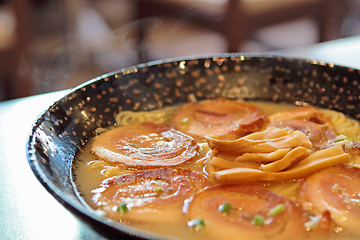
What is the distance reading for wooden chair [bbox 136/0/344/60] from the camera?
517 centimetres

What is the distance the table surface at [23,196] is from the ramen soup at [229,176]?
6.0 inches

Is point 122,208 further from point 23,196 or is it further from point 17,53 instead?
point 17,53

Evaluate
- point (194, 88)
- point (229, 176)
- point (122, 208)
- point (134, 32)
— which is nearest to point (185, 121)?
point (194, 88)

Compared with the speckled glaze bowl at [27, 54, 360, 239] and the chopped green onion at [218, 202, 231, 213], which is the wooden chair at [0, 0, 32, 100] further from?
the chopped green onion at [218, 202, 231, 213]

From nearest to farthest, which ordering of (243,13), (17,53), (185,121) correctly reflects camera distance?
(185,121) → (17,53) → (243,13)

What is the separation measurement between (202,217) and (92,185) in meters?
0.43

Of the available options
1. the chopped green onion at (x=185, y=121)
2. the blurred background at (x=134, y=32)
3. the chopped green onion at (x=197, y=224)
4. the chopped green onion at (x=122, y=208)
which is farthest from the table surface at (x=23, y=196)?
the blurred background at (x=134, y=32)

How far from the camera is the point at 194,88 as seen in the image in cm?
221

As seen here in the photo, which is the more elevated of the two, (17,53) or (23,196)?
(23,196)

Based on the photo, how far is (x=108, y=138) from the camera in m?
1.81

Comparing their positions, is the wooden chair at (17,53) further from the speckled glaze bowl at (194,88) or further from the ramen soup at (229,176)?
the ramen soup at (229,176)

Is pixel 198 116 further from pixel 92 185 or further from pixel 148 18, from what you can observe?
pixel 148 18

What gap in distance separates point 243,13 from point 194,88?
3.20 metres

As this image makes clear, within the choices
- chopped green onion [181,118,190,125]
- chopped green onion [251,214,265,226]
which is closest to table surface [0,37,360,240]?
chopped green onion [251,214,265,226]
